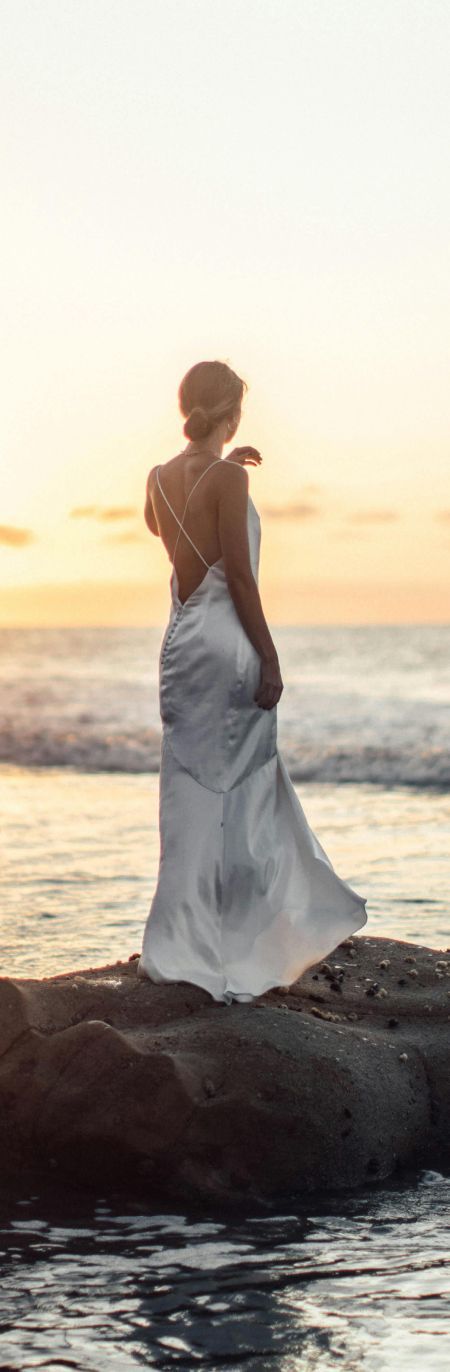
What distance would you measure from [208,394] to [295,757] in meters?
16.4

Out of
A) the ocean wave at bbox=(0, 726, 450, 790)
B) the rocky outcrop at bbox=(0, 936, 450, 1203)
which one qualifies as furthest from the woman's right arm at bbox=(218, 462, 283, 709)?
the ocean wave at bbox=(0, 726, 450, 790)

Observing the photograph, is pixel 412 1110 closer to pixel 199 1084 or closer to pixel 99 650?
pixel 199 1084

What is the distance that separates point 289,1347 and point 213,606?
103 inches

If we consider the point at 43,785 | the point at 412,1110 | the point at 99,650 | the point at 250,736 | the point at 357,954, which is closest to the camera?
the point at 412,1110

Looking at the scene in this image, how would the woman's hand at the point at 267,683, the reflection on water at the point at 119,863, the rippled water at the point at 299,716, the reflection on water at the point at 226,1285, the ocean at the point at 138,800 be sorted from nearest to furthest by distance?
the reflection on water at the point at 226,1285 < the woman's hand at the point at 267,683 < the reflection on water at the point at 119,863 < the ocean at the point at 138,800 < the rippled water at the point at 299,716

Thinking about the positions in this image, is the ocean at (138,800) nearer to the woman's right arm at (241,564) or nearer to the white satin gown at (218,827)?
the white satin gown at (218,827)

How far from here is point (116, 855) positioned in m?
11.5

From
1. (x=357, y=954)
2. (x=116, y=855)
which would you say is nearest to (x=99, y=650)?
(x=116, y=855)

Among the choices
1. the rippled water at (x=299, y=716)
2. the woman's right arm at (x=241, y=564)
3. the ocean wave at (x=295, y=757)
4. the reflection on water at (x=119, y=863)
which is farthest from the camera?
the rippled water at (x=299, y=716)

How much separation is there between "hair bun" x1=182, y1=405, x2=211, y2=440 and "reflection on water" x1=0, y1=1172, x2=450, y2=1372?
2569 millimetres

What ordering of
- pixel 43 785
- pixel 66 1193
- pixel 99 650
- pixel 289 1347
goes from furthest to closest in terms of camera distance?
pixel 99 650
pixel 43 785
pixel 66 1193
pixel 289 1347

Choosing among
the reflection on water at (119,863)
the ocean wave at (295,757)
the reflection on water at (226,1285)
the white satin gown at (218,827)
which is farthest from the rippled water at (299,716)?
the reflection on water at (226,1285)

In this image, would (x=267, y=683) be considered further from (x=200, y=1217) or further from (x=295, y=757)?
(x=295, y=757)

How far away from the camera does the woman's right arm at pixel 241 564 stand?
17.0 ft
